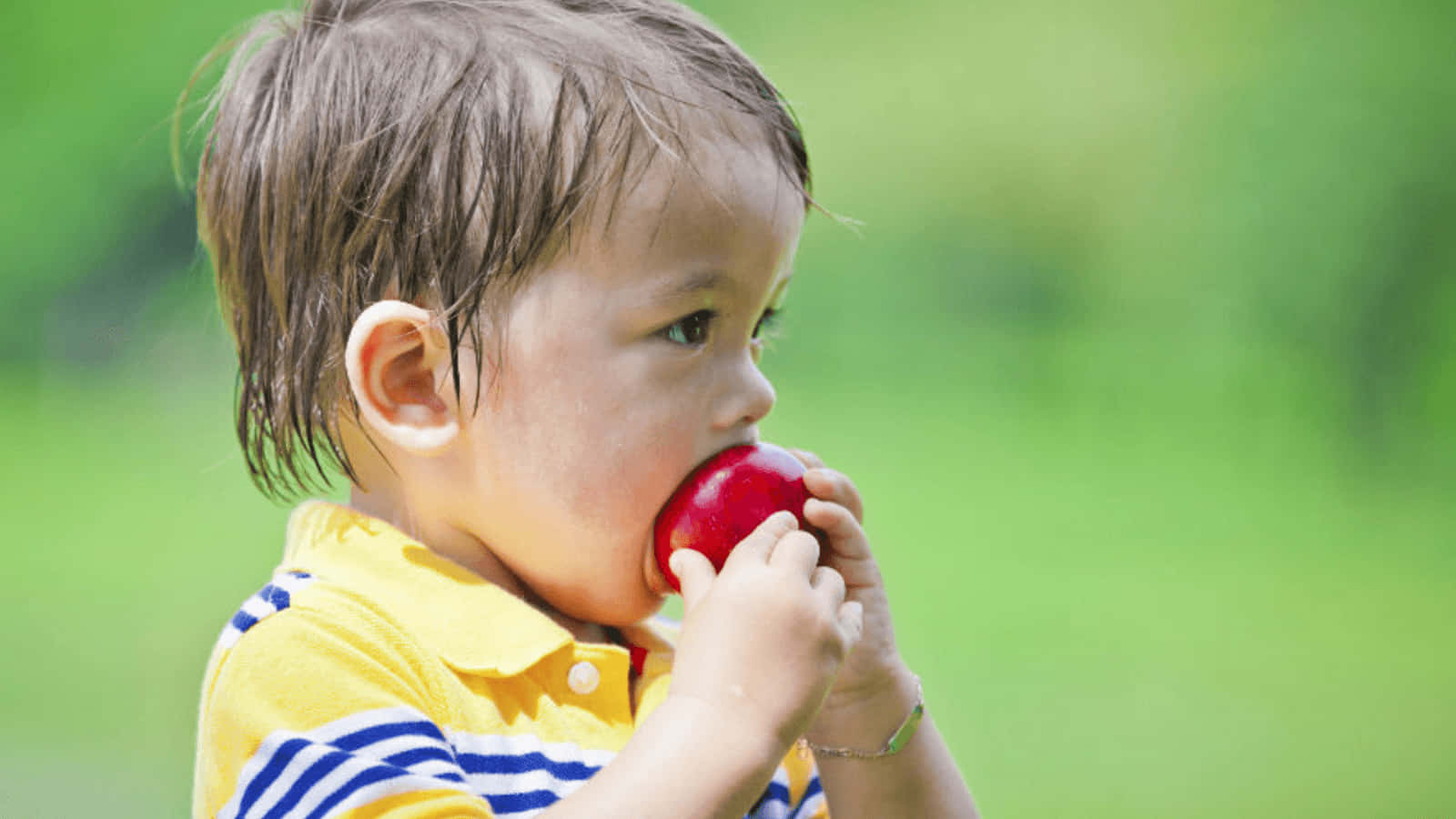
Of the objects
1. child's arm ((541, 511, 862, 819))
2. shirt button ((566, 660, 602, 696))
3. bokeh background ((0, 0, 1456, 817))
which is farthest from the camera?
bokeh background ((0, 0, 1456, 817))

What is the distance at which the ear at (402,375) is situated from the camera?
0.74 m

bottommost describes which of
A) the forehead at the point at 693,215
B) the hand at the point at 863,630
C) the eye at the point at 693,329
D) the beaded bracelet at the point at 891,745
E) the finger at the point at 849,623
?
the beaded bracelet at the point at 891,745

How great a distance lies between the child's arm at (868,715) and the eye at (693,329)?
11cm

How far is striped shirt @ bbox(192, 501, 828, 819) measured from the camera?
63cm

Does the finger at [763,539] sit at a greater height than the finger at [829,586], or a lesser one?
greater

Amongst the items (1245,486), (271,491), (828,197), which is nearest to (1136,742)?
(1245,486)

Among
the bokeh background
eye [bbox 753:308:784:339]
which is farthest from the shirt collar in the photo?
the bokeh background

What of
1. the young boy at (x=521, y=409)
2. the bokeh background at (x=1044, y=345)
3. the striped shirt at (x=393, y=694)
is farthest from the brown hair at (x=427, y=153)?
the bokeh background at (x=1044, y=345)

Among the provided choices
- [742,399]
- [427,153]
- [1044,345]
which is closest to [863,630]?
[742,399]

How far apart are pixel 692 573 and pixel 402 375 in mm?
192

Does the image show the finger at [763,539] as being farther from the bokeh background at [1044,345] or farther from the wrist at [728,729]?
the bokeh background at [1044,345]

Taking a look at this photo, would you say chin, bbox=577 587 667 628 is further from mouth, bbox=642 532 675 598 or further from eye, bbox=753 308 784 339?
eye, bbox=753 308 784 339

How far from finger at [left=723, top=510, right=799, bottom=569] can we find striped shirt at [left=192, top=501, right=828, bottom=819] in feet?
0.31

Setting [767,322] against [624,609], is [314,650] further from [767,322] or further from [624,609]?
[767,322]
